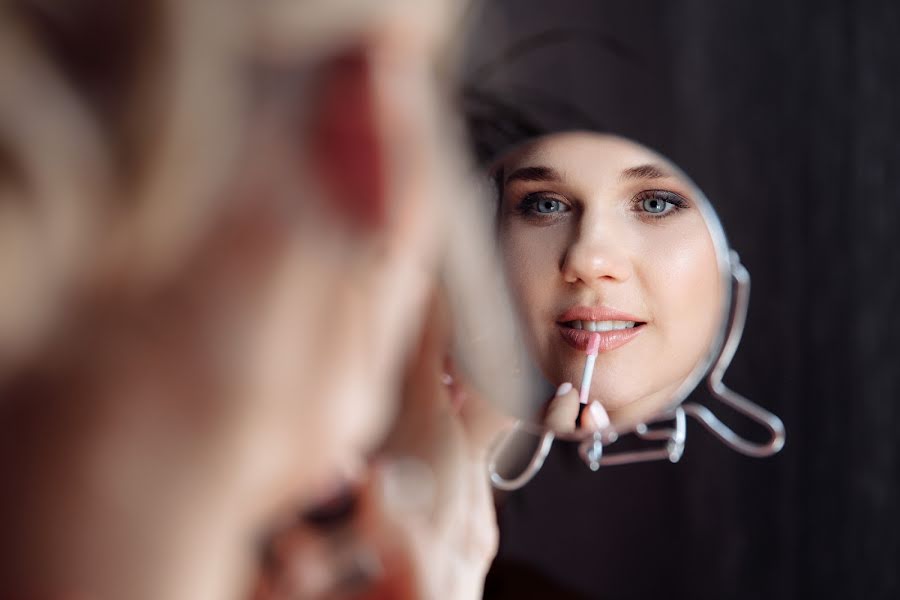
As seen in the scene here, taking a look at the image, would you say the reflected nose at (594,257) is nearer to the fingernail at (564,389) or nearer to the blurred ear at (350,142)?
the fingernail at (564,389)

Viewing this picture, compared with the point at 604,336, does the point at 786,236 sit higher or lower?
higher

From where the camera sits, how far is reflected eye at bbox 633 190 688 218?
554 mm

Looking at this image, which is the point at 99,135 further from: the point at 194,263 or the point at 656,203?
the point at 656,203

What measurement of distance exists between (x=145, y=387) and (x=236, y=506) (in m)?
0.05

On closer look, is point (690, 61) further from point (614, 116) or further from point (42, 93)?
point (42, 93)

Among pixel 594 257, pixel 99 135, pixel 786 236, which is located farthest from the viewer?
pixel 786 236

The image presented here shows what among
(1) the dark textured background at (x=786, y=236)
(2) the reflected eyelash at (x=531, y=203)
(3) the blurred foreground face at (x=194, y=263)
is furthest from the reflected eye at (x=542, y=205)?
(1) the dark textured background at (x=786, y=236)

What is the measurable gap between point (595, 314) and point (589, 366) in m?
0.03

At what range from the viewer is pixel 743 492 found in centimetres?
112

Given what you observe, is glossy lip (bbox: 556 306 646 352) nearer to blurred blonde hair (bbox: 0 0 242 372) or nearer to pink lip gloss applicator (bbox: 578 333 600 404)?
pink lip gloss applicator (bbox: 578 333 600 404)

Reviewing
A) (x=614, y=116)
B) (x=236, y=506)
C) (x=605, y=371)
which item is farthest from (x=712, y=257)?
(x=614, y=116)

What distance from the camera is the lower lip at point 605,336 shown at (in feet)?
1.85

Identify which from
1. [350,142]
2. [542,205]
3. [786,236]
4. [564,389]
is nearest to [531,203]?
[542,205]

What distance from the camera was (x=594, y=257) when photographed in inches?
21.7
